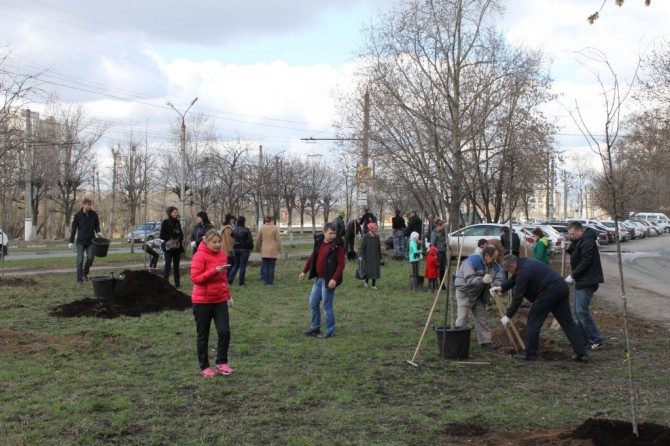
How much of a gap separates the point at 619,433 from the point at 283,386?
3.39m

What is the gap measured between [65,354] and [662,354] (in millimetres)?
7648

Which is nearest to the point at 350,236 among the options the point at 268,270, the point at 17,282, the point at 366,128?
the point at 366,128

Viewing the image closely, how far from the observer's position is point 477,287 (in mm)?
9492

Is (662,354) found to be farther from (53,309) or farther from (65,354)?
(53,309)

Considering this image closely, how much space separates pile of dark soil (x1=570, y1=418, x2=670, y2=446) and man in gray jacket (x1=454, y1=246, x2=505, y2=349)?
14.2ft

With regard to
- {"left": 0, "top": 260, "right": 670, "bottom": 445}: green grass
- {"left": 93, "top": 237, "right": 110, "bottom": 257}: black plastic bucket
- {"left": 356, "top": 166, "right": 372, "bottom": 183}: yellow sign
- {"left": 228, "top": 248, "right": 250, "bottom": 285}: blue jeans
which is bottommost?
{"left": 0, "top": 260, "right": 670, "bottom": 445}: green grass

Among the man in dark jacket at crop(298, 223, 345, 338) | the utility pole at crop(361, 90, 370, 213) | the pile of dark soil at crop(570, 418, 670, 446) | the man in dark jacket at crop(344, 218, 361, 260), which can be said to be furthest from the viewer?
the utility pole at crop(361, 90, 370, 213)

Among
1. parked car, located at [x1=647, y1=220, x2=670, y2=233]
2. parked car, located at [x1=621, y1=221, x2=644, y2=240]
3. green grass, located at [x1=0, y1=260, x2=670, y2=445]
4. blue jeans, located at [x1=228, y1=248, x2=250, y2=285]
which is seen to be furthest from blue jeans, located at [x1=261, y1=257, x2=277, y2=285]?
parked car, located at [x1=647, y1=220, x2=670, y2=233]

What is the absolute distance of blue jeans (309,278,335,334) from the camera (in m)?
10.1

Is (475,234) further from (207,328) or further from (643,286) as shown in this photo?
(207,328)

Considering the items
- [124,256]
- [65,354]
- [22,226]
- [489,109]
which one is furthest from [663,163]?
[22,226]

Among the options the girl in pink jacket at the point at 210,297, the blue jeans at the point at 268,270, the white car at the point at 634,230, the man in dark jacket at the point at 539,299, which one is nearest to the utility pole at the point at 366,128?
the blue jeans at the point at 268,270

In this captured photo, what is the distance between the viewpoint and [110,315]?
38.3 ft

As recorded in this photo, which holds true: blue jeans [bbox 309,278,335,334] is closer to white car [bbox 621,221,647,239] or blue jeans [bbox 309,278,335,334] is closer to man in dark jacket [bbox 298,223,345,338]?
man in dark jacket [bbox 298,223,345,338]
